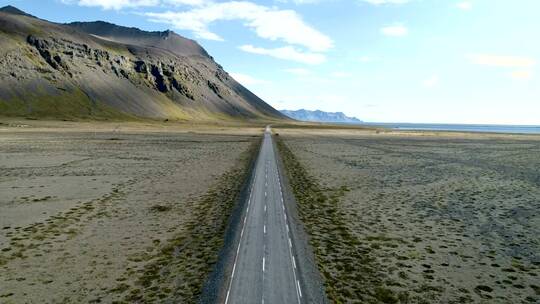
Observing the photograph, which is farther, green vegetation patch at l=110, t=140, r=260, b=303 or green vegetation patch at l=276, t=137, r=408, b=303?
green vegetation patch at l=276, t=137, r=408, b=303

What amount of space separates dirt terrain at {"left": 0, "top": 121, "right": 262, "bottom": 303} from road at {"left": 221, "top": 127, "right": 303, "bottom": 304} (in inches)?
71.7

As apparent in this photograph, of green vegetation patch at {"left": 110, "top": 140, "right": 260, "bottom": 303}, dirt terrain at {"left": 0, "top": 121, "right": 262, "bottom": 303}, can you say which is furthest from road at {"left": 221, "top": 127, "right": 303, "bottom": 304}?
dirt terrain at {"left": 0, "top": 121, "right": 262, "bottom": 303}

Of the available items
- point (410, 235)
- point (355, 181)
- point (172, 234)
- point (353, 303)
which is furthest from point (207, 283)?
point (355, 181)

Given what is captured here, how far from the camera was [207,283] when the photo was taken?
1730 centimetres

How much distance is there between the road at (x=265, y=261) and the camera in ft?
51.6

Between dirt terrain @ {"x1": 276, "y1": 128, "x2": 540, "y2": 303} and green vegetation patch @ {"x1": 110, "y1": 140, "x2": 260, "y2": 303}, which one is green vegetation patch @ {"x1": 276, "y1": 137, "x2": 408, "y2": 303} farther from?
green vegetation patch @ {"x1": 110, "y1": 140, "x2": 260, "y2": 303}

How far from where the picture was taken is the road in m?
15.7

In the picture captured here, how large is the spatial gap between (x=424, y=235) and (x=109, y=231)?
21.2 meters

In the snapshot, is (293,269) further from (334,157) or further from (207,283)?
(334,157)

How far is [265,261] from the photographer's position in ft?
62.6

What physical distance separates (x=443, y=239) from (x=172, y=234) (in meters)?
17.8

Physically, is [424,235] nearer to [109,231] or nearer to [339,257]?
[339,257]

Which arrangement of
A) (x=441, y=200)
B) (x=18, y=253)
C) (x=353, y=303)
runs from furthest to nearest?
(x=441, y=200), (x=18, y=253), (x=353, y=303)

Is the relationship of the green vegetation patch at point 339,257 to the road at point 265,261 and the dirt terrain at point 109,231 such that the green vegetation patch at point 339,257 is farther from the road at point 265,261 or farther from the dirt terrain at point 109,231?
the dirt terrain at point 109,231
